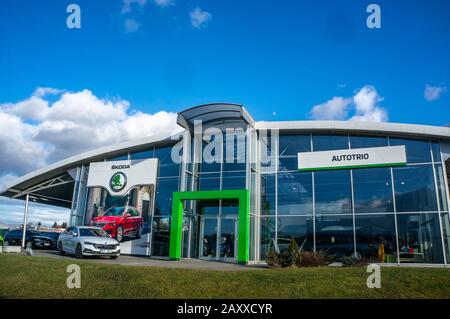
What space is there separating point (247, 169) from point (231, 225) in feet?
9.58

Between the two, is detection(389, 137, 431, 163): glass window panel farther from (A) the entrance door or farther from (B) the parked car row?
(B) the parked car row

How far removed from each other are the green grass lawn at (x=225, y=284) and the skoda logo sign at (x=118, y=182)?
12509 mm

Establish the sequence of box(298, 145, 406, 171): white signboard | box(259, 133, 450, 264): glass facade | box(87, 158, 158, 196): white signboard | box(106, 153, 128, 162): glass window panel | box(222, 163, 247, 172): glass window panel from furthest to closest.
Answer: box(106, 153, 128, 162): glass window panel
box(87, 158, 158, 196): white signboard
box(222, 163, 247, 172): glass window panel
box(298, 145, 406, 171): white signboard
box(259, 133, 450, 264): glass facade

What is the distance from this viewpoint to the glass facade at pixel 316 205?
17.9m

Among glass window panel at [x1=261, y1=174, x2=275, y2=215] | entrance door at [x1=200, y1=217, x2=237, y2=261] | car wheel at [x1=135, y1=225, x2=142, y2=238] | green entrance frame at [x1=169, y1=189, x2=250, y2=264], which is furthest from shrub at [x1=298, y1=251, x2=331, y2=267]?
car wheel at [x1=135, y1=225, x2=142, y2=238]

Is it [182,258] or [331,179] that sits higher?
[331,179]

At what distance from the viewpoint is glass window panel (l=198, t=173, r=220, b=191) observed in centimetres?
2131

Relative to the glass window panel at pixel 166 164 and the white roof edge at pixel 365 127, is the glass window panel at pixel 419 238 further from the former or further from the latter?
the glass window panel at pixel 166 164

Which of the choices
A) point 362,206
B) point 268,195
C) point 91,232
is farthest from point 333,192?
point 91,232

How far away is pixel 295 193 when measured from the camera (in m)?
20.0

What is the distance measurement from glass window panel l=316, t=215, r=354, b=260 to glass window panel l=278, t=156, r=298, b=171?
2.85 meters

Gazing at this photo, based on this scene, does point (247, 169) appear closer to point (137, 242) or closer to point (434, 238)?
point (137, 242)

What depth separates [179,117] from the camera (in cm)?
2120
